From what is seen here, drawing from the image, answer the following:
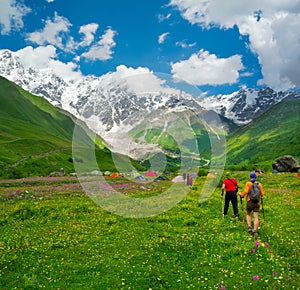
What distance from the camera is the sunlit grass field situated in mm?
12328

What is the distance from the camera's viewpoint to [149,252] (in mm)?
15477

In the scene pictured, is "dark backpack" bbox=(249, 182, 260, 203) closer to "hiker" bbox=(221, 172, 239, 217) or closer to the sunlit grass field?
the sunlit grass field

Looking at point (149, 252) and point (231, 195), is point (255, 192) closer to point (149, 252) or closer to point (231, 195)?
point (231, 195)

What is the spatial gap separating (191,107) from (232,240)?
9.28 metres

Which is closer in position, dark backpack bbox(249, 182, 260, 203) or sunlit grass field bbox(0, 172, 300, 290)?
sunlit grass field bbox(0, 172, 300, 290)

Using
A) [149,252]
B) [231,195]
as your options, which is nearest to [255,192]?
[231,195]

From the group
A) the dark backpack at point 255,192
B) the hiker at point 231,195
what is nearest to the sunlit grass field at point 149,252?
the hiker at point 231,195

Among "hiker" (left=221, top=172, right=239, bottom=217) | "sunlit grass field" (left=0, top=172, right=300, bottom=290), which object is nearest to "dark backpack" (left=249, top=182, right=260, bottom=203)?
"sunlit grass field" (left=0, top=172, right=300, bottom=290)

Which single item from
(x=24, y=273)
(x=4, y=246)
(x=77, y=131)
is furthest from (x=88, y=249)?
(x=77, y=131)

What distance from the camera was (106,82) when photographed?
2098 centimetres

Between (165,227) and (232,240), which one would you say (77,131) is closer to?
(165,227)

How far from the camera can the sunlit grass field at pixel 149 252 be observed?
12328 mm

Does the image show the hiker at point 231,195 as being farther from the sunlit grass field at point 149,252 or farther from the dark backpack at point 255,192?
the dark backpack at point 255,192

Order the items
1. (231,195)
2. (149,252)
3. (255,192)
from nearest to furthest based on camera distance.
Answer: (149,252), (255,192), (231,195)
